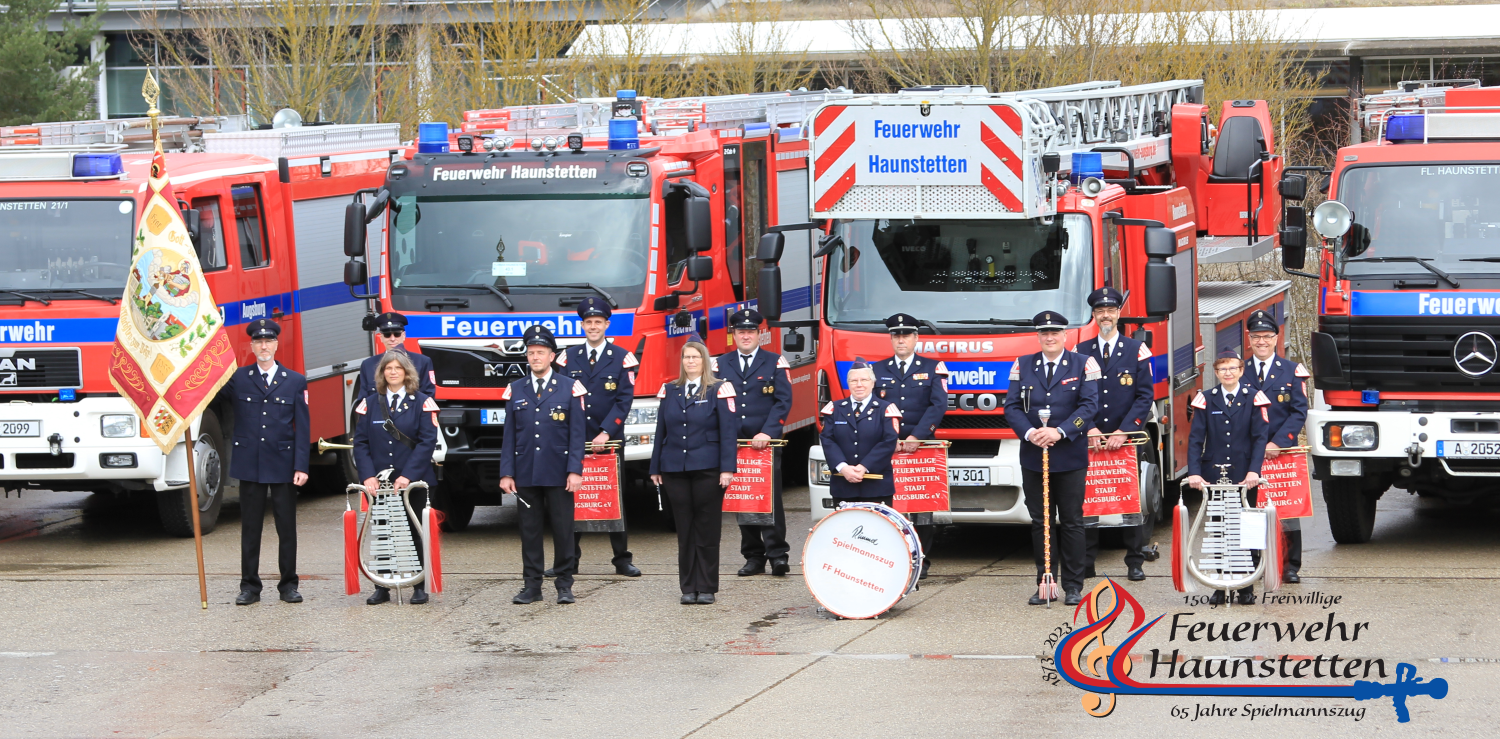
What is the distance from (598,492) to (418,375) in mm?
1314

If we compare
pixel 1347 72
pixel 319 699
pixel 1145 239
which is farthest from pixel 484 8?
pixel 319 699

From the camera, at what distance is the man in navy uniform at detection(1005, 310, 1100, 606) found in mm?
10820

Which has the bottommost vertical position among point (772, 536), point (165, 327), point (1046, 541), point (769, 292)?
point (772, 536)

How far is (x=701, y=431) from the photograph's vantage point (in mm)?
11133

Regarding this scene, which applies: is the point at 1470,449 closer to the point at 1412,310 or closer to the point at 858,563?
the point at 1412,310

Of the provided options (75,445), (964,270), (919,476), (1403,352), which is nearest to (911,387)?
(919,476)

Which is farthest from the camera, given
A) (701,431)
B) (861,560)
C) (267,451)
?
(267,451)

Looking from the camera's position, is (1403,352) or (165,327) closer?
(165,327)

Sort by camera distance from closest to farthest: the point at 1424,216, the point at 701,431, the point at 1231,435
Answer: the point at 1231,435 → the point at 701,431 → the point at 1424,216

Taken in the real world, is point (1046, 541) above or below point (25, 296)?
Result: below

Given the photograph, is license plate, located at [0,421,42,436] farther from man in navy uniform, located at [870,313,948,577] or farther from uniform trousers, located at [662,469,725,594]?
man in navy uniform, located at [870,313,948,577]

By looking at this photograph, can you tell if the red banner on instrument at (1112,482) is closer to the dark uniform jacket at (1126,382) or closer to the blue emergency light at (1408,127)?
the dark uniform jacket at (1126,382)

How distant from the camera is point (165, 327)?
11.6 meters

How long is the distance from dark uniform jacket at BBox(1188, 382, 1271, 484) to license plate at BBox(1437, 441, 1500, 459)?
158 centimetres
